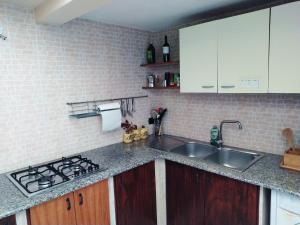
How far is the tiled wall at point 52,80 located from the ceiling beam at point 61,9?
131mm

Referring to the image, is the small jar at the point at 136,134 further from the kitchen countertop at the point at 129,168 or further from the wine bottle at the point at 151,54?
the wine bottle at the point at 151,54

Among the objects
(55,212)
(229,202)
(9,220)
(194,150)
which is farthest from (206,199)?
(9,220)

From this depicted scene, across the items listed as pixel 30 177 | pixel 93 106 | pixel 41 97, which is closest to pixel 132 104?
pixel 93 106

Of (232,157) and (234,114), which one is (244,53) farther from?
(232,157)

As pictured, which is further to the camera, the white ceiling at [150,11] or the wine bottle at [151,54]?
the wine bottle at [151,54]

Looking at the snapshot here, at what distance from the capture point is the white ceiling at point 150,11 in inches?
68.7

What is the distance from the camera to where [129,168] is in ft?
5.90

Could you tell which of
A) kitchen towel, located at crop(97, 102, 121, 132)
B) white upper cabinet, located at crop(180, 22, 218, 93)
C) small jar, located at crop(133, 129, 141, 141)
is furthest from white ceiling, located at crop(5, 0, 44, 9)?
small jar, located at crop(133, 129, 141, 141)

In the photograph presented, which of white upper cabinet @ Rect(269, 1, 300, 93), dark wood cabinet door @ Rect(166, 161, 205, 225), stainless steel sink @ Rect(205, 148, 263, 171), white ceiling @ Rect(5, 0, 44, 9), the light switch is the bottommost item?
dark wood cabinet door @ Rect(166, 161, 205, 225)

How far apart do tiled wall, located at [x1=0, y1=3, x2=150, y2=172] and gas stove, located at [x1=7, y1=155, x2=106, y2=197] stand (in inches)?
5.1

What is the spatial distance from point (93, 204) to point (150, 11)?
1.62 metres

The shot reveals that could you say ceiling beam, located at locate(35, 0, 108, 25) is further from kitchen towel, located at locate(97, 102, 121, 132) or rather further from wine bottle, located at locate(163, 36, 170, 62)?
wine bottle, located at locate(163, 36, 170, 62)

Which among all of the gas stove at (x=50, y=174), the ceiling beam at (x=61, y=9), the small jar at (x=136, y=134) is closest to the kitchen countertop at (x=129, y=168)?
the gas stove at (x=50, y=174)

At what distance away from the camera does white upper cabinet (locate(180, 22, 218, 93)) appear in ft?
6.16
